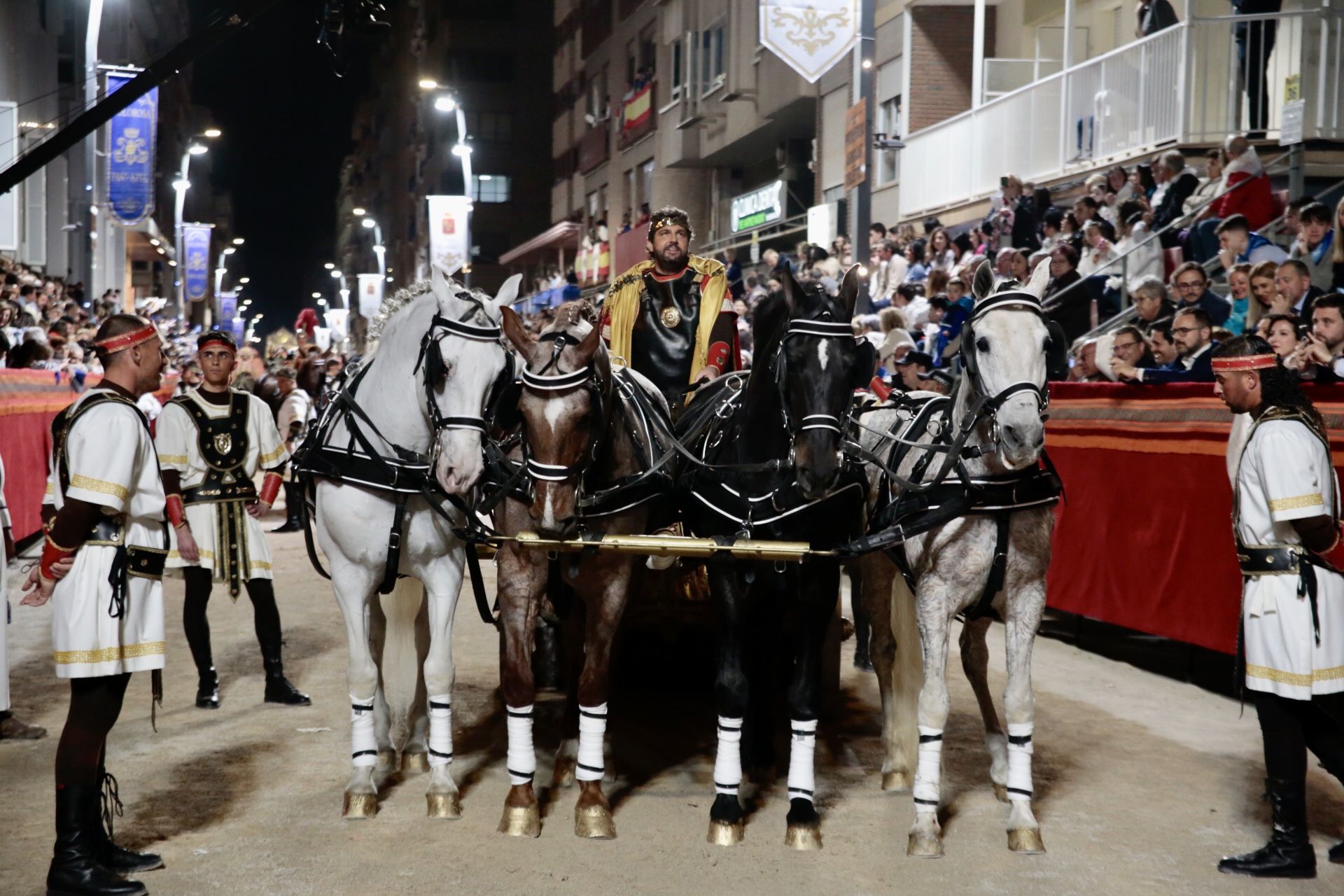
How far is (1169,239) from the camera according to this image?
13.1 meters

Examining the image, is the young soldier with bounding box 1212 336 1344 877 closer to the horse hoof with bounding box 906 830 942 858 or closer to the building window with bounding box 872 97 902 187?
the horse hoof with bounding box 906 830 942 858

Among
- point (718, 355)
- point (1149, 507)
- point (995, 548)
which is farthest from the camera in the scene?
point (1149, 507)

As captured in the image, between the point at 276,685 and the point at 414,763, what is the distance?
6.53ft

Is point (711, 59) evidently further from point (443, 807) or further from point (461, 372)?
point (443, 807)

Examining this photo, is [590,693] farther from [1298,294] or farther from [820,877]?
[1298,294]

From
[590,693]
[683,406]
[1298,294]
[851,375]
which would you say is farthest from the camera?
[1298,294]

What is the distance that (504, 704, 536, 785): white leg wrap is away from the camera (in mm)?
5820

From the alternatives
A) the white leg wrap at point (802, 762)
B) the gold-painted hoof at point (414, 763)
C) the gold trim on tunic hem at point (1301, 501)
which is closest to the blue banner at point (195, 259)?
the gold-painted hoof at point (414, 763)

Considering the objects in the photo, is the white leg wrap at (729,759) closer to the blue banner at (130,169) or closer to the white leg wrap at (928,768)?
the white leg wrap at (928,768)

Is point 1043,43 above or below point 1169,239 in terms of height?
above

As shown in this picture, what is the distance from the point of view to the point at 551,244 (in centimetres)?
5059

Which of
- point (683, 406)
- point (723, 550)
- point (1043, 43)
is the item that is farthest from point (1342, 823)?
point (1043, 43)

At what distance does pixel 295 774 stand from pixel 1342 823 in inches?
206

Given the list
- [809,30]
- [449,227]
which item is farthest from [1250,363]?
[449,227]
